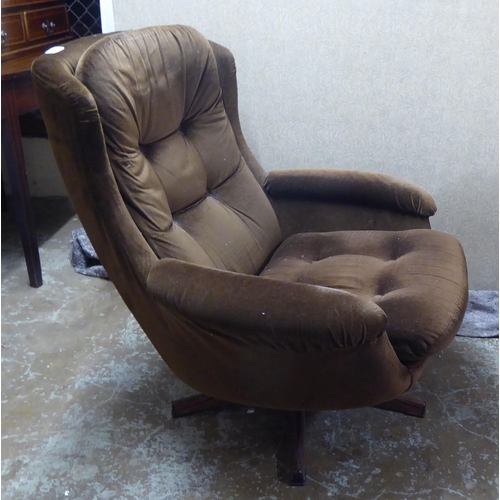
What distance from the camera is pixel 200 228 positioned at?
135 centimetres

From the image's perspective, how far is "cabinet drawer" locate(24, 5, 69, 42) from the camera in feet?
7.10

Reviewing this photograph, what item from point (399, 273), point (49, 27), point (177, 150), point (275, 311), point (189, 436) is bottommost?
point (189, 436)

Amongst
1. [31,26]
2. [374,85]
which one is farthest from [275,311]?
[31,26]

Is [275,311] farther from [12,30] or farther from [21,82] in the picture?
[12,30]

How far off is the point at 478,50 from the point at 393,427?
1151mm

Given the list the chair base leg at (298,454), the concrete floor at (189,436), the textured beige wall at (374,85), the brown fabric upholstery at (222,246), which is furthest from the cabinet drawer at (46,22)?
the chair base leg at (298,454)

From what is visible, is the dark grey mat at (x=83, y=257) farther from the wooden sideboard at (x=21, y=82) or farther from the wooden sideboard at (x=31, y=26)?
the wooden sideboard at (x=31, y=26)

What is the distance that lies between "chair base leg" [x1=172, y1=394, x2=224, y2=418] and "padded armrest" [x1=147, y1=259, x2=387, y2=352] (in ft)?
1.55

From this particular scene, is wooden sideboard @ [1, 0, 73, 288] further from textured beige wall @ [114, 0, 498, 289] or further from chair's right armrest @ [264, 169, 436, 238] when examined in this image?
chair's right armrest @ [264, 169, 436, 238]

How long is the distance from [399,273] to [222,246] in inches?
17.8

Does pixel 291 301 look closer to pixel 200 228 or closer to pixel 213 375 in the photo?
pixel 213 375

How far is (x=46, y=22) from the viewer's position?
229 centimetres

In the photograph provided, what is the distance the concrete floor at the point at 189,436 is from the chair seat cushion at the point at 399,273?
0.34 m

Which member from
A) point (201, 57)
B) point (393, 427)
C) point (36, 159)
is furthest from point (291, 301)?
point (36, 159)
